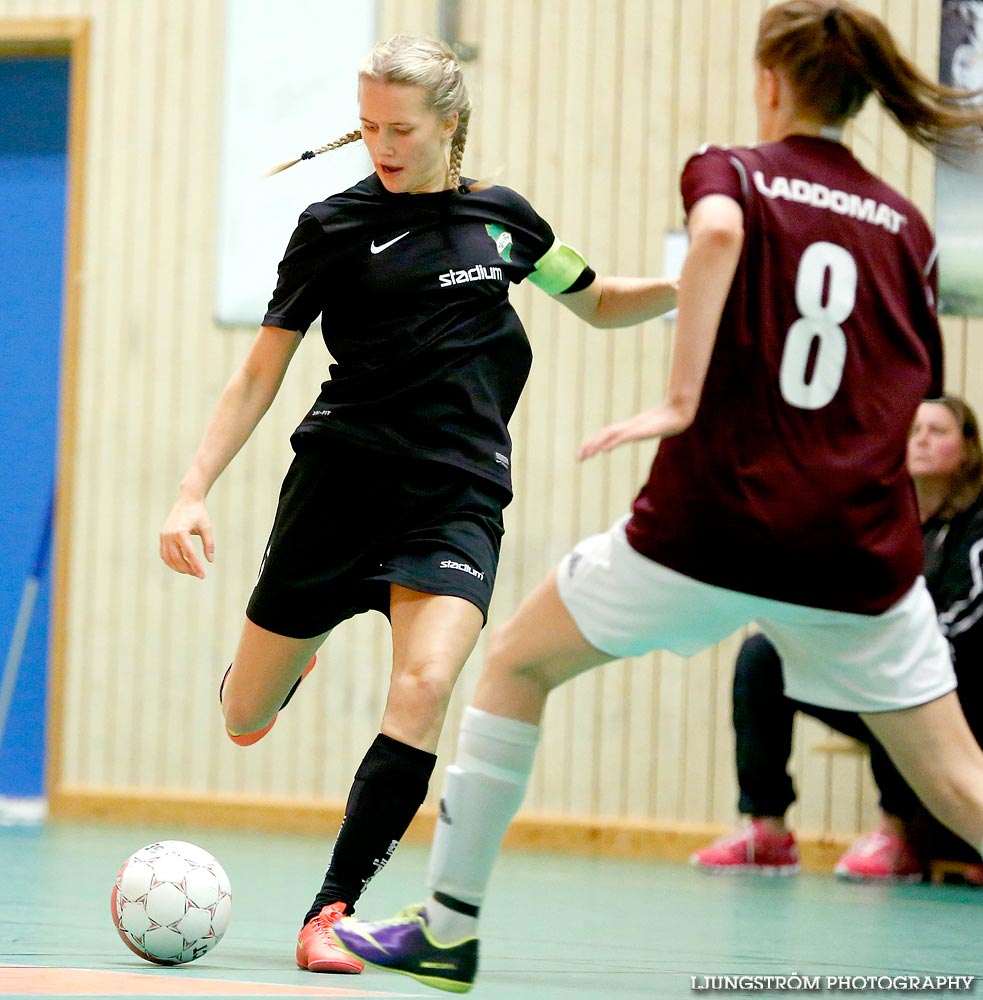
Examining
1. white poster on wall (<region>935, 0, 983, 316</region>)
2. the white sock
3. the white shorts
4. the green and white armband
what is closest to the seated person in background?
white poster on wall (<region>935, 0, 983, 316</region>)

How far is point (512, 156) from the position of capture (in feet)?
21.1

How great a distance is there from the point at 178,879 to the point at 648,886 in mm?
2321

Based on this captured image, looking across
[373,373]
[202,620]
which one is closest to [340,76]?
[202,620]

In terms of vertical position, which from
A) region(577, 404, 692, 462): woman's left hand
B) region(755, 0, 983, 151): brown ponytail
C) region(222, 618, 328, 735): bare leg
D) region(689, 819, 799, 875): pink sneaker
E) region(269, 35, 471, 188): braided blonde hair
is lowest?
region(689, 819, 799, 875): pink sneaker

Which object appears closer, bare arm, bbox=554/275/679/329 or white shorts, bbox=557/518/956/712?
white shorts, bbox=557/518/956/712

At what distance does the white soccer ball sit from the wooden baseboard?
10.2 feet

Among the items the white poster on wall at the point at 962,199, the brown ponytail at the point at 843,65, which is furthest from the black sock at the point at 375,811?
the white poster on wall at the point at 962,199

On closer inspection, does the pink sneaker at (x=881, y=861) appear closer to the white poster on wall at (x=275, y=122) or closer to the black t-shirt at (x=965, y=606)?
the black t-shirt at (x=965, y=606)

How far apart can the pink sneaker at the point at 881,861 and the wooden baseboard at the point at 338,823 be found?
0.46 m

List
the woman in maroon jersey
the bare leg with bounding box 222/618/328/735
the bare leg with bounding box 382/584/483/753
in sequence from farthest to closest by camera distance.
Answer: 1. the bare leg with bounding box 222/618/328/735
2. the bare leg with bounding box 382/584/483/753
3. the woman in maroon jersey

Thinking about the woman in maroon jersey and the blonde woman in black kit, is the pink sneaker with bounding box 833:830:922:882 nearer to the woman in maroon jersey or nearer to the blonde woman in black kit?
the blonde woman in black kit

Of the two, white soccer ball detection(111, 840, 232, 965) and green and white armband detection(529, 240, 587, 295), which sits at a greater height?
green and white armband detection(529, 240, 587, 295)

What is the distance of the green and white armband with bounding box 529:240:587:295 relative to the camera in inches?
140

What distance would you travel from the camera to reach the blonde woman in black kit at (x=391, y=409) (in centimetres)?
316
